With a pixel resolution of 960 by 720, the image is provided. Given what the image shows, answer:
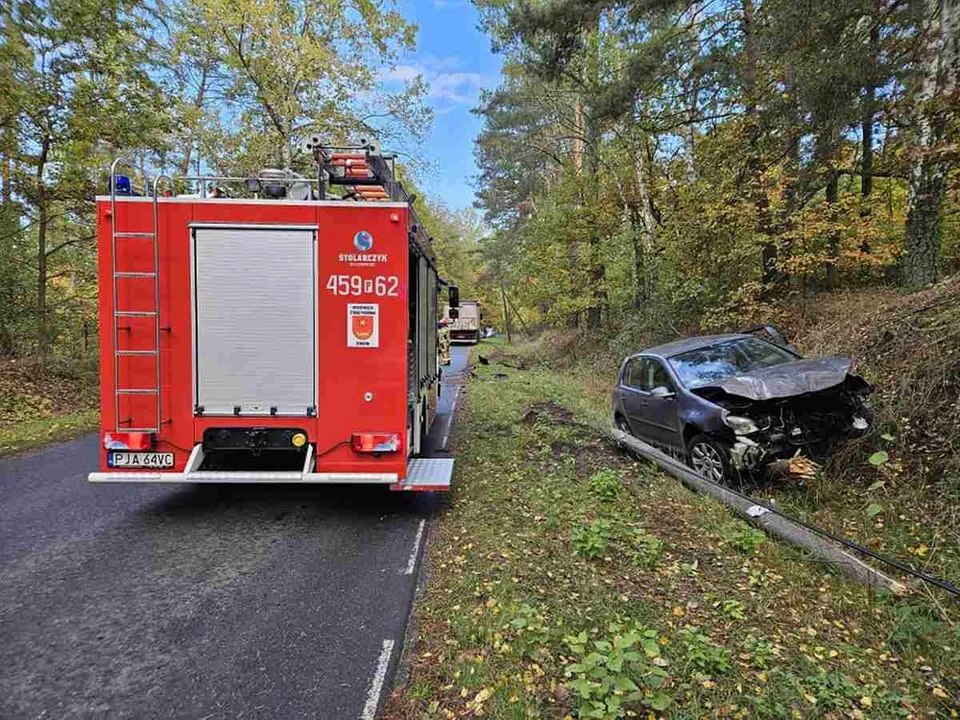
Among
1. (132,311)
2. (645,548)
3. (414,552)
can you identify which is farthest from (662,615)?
(132,311)

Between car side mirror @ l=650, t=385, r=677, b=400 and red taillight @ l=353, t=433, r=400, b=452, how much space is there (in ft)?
11.5

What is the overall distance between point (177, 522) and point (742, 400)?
586 centimetres

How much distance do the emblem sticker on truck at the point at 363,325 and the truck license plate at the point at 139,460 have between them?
6.57 ft

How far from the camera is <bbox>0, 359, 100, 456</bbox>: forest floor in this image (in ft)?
32.2

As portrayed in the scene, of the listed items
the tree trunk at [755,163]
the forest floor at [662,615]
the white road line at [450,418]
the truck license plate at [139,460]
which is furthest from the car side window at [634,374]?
the truck license plate at [139,460]

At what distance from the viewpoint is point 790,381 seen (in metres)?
5.39

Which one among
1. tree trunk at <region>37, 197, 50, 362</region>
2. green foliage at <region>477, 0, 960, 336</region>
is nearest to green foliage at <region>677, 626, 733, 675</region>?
green foliage at <region>477, 0, 960, 336</region>

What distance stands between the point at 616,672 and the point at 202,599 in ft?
9.49

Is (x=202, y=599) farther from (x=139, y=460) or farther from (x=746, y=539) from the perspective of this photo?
(x=746, y=539)

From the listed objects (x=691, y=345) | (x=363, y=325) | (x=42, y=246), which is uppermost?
(x=42, y=246)

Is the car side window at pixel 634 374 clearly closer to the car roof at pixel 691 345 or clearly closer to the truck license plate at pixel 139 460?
the car roof at pixel 691 345

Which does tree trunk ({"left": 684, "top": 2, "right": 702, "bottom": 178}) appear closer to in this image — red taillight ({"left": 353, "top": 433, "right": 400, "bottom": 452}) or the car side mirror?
the car side mirror

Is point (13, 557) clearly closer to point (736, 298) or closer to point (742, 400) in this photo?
point (742, 400)

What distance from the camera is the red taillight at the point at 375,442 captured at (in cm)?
514
